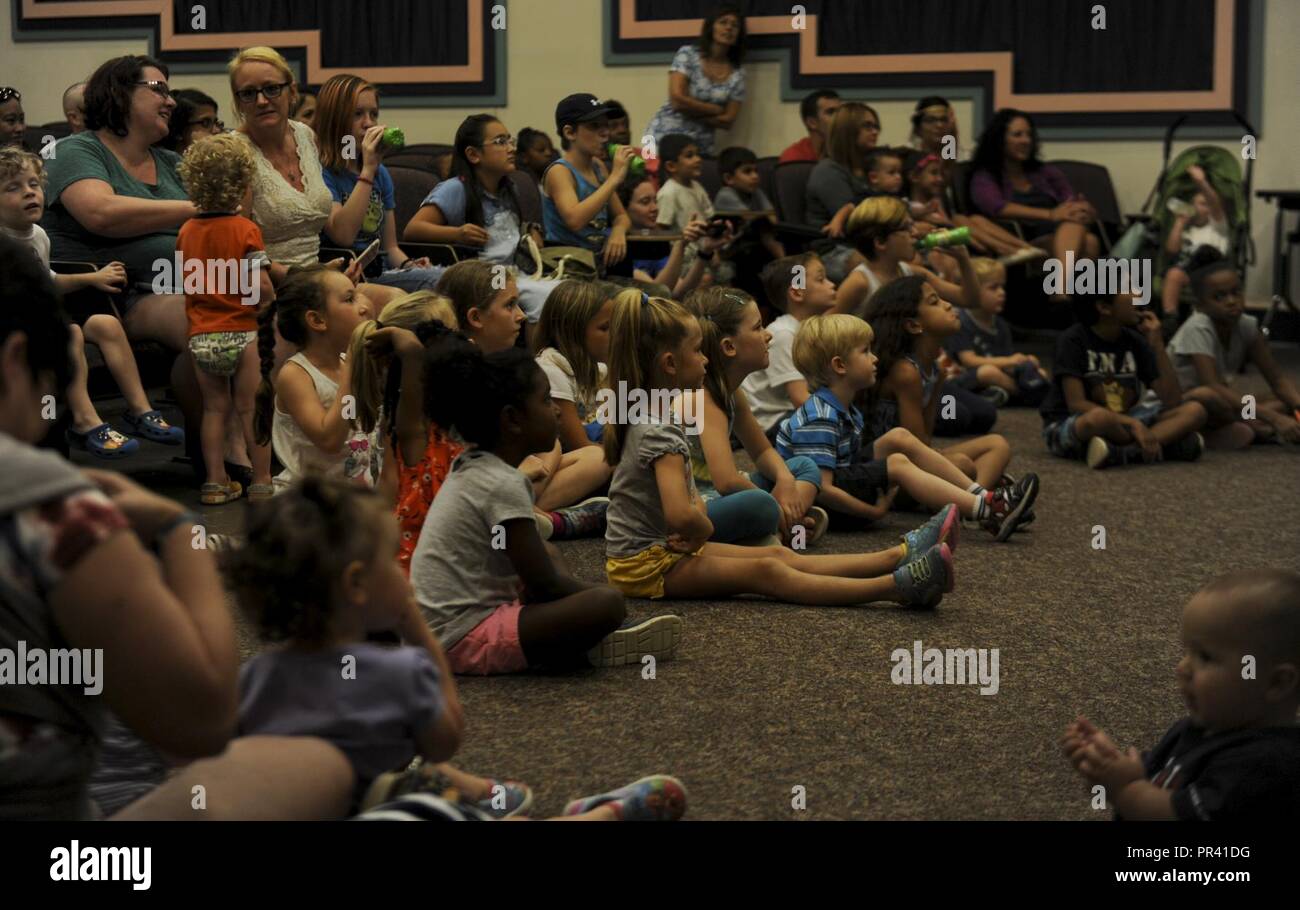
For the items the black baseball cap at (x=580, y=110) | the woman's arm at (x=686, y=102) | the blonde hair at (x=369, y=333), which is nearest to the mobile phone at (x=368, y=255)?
the blonde hair at (x=369, y=333)

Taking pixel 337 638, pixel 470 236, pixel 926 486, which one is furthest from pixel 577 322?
pixel 337 638

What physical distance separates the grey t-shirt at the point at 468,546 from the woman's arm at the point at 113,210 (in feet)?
5.89

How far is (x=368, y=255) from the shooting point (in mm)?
4270

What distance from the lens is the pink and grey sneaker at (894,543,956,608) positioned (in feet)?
10.0

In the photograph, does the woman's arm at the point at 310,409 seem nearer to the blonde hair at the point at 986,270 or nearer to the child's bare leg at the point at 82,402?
the child's bare leg at the point at 82,402

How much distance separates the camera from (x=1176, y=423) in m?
4.91

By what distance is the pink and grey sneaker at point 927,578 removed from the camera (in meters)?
3.05

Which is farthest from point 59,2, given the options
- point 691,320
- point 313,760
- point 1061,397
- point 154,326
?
point 313,760

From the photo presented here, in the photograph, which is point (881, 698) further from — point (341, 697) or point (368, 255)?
point (368, 255)

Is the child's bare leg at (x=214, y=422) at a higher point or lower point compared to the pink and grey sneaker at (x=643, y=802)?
higher

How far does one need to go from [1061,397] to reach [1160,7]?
370cm

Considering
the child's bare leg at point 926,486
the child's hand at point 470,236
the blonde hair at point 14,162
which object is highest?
the blonde hair at point 14,162

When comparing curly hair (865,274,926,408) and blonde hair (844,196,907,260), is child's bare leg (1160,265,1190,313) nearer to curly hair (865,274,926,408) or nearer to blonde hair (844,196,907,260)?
blonde hair (844,196,907,260)

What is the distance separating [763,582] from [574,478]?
82 centimetres
